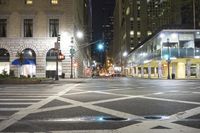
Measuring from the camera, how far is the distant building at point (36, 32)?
2255 inches

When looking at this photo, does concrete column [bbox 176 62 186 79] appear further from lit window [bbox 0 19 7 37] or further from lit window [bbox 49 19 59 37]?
lit window [bbox 0 19 7 37]

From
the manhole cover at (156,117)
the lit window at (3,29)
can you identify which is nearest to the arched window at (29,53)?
the lit window at (3,29)

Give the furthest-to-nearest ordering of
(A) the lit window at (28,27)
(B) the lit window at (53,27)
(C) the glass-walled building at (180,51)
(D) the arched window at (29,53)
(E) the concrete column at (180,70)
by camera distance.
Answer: (E) the concrete column at (180,70)
(C) the glass-walled building at (180,51)
(B) the lit window at (53,27)
(A) the lit window at (28,27)
(D) the arched window at (29,53)

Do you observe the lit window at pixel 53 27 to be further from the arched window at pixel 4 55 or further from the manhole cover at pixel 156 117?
the manhole cover at pixel 156 117

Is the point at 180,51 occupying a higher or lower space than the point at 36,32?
lower

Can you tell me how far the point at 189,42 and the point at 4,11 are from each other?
108ft

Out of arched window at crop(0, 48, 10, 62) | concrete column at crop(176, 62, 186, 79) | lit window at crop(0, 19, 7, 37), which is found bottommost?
concrete column at crop(176, 62, 186, 79)

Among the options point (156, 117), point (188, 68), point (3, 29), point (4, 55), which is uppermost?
point (3, 29)

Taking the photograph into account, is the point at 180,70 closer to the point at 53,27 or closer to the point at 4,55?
the point at 53,27

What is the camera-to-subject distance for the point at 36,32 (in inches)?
2274

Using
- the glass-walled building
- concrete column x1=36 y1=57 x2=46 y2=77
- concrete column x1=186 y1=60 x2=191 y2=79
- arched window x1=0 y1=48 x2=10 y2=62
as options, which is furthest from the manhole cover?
concrete column x1=186 y1=60 x2=191 y2=79

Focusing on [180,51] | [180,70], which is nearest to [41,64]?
[180,51]

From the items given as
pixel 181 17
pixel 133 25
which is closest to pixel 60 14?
pixel 181 17

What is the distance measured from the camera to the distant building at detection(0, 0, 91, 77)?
57281mm
